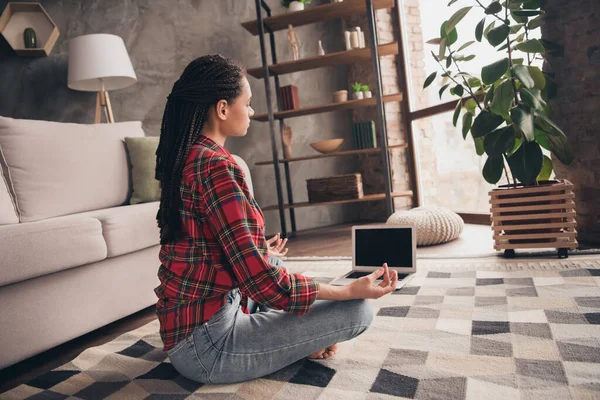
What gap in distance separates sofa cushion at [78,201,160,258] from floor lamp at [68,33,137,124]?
4.95 feet

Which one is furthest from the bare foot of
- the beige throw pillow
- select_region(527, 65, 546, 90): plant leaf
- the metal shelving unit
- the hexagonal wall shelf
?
the hexagonal wall shelf

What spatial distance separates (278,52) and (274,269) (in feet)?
11.2

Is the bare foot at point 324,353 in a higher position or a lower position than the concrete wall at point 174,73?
lower

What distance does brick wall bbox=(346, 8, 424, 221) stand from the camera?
383 centimetres

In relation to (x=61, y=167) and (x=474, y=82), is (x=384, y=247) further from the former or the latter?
(x=61, y=167)

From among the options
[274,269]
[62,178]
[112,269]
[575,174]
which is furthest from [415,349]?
[62,178]

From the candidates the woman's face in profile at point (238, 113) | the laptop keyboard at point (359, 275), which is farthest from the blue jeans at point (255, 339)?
the laptop keyboard at point (359, 275)

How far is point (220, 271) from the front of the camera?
0.98 meters

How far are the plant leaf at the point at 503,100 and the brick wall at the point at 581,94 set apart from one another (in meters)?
0.46

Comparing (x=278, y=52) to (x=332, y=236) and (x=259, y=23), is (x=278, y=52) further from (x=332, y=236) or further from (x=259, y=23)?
(x=332, y=236)

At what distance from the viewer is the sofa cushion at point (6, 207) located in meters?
1.74

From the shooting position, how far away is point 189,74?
3.31ft

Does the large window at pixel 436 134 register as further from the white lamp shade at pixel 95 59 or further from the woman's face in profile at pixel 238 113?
the woman's face in profile at pixel 238 113

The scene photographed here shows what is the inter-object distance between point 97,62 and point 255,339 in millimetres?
2627
